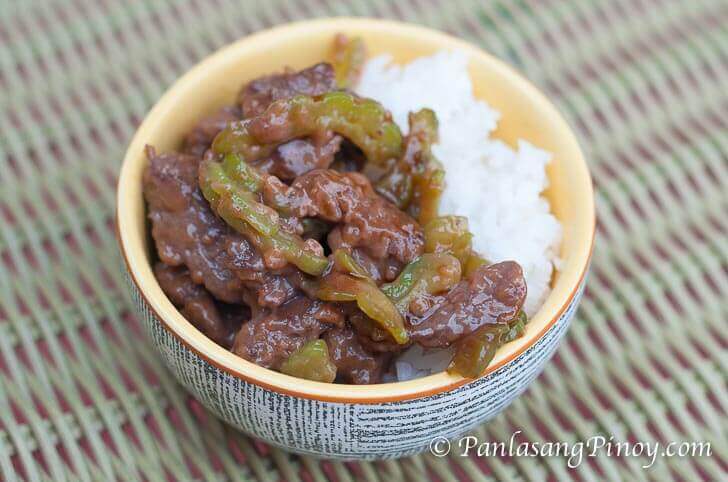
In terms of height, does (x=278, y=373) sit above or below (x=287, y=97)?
below

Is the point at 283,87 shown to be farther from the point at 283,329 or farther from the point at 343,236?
the point at 283,329

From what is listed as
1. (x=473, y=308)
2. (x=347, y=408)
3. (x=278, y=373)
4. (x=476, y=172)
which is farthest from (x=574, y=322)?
(x=278, y=373)

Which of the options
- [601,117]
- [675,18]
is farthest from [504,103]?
[675,18]

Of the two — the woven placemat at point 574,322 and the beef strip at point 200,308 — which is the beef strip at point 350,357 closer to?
the beef strip at point 200,308

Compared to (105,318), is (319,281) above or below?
above

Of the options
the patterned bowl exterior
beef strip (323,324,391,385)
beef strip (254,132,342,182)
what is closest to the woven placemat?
the patterned bowl exterior

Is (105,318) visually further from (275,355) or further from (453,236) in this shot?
(453,236)

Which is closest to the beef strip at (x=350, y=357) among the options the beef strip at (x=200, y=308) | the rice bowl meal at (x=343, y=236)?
the rice bowl meal at (x=343, y=236)
